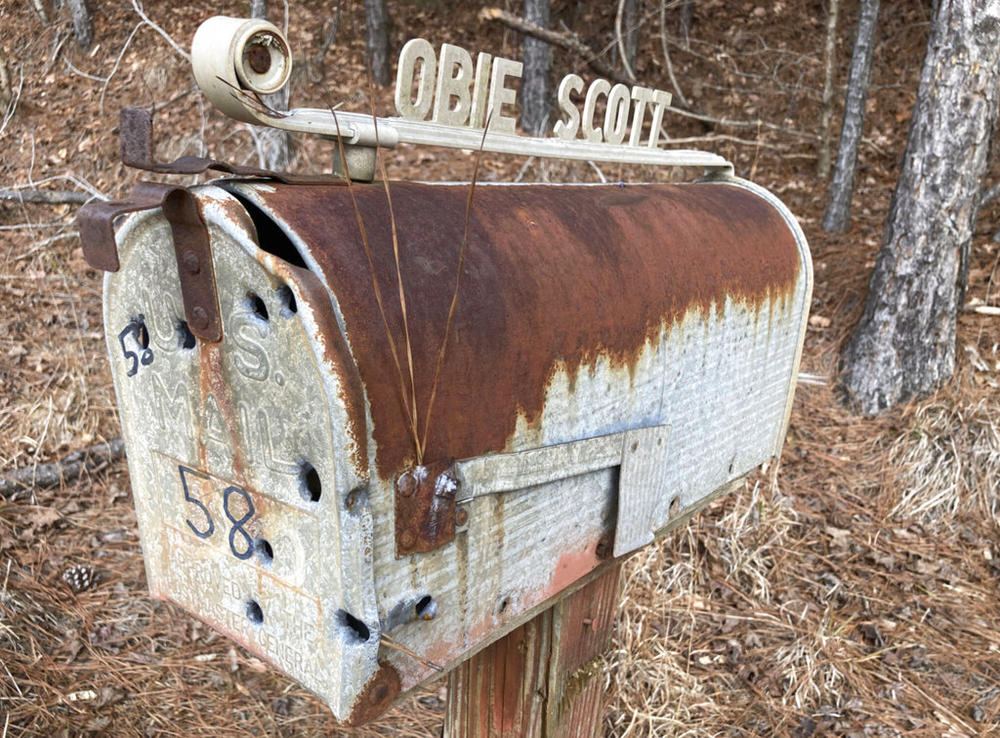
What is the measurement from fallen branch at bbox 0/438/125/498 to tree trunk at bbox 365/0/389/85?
520cm

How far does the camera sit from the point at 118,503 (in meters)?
3.27

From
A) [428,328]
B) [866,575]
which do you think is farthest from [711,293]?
[866,575]

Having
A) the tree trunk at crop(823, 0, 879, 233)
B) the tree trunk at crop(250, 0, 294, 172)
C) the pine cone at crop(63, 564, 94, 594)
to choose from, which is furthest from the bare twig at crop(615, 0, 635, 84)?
the pine cone at crop(63, 564, 94, 594)

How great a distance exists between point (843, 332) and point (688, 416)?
338cm

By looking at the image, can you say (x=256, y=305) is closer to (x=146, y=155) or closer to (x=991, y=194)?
(x=146, y=155)

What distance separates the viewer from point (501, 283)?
950 mm

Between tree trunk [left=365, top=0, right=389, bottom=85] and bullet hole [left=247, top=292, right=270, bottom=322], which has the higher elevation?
tree trunk [left=365, top=0, right=389, bottom=85]

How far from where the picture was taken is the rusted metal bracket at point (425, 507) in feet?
2.77

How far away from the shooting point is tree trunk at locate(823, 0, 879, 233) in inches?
201

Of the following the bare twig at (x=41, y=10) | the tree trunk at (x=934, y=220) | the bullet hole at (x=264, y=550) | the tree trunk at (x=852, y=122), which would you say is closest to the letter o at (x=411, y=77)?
the bullet hole at (x=264, y=550)

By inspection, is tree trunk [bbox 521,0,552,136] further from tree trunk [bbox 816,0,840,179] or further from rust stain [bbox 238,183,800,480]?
rust stain [bbox 238,183,800,480]

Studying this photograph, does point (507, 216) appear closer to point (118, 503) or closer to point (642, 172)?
point (118, 503)

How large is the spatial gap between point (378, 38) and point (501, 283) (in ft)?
24.6

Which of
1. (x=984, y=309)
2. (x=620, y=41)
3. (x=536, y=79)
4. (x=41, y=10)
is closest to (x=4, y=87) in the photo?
(x=41, y=10)
